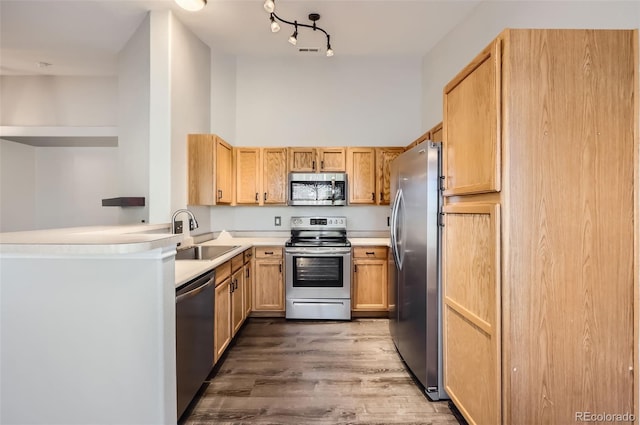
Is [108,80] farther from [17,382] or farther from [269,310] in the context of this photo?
[17,382]

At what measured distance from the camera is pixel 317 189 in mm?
3777

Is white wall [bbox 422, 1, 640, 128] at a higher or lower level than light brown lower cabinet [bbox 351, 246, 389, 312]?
higher

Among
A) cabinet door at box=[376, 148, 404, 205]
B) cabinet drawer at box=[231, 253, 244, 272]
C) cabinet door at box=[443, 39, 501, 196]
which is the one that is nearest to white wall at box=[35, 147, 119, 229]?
cabinet drawer at box=[231, 253, 244, 272]

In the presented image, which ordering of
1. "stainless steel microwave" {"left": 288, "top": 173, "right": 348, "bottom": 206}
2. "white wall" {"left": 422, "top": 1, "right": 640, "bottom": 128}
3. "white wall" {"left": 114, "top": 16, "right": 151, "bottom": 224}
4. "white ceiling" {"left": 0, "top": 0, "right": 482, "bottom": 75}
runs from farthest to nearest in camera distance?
1. "stainless steel microwave" {"left": 288, "top": 173, "right": 348, "bottom": 206}
2. "white wall" {"left": 114, "top": 16, "right": 151, "bottom": 224}
3. "white ceiling" {"left": 0, "top": 0, "right": 482, "bottom": 75}
4. "white wall" {"left": 422, "top": 1, "right": 640, "bottom": 128}

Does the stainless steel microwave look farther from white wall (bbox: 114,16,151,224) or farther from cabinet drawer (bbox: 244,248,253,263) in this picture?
white wall (bbox: 114,16,151,224)

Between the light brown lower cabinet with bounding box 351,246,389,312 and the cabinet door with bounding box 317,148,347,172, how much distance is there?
3.46ft

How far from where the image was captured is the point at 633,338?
1312 mm

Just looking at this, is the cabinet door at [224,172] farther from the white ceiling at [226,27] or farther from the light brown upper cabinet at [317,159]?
the white ceiling at [226,27]

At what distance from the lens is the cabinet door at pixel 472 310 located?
139cm

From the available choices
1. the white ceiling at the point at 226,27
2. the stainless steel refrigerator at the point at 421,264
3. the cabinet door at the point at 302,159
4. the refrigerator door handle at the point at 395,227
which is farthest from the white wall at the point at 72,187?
the stainless steel refrigerator at the point at 421,264

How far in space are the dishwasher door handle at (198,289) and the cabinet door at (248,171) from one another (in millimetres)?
1772

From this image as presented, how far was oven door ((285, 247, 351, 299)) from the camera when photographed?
11.5ft

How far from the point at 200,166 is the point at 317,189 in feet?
4.52

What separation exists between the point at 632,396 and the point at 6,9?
525cm
